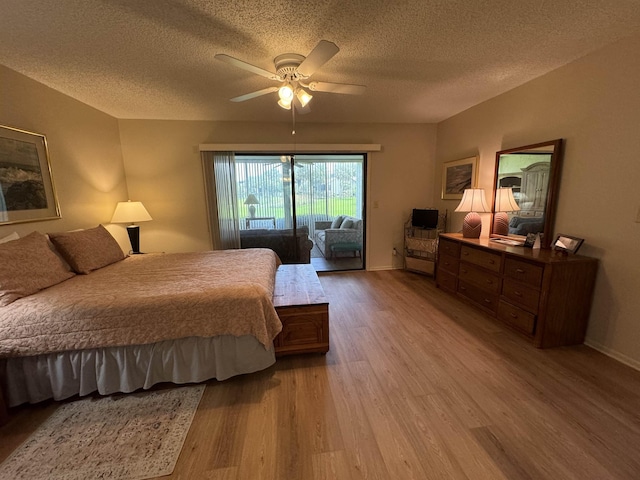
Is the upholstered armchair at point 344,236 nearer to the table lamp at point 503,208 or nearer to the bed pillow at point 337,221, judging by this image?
the bed pillow at point 337,221

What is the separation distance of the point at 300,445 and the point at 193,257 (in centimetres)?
203

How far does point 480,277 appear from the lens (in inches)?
111

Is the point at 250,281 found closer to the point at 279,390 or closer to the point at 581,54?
the point at 279,390

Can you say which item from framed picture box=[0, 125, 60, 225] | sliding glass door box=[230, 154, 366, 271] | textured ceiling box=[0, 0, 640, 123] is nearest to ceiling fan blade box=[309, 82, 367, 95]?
textured ceiling box=[0, 0, 640, 123]

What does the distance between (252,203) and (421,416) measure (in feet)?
11.9

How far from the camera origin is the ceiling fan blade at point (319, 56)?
1505 millimetres

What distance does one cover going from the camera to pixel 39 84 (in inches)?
95.9

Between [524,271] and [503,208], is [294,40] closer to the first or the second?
[524,271]

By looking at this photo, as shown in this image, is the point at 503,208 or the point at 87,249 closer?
the point at 87,249

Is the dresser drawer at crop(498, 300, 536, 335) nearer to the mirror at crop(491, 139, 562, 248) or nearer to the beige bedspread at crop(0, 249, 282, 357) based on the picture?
the mirror at crop(491, 139, 562, 248)

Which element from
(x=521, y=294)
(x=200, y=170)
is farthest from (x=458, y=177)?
(x=200, y=170)

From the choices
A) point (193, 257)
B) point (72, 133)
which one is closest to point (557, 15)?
point (193, 257)

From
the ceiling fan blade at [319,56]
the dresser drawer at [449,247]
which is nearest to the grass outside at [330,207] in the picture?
the dresser drawer at [449,247]

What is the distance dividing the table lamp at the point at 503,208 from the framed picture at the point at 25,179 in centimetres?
453
